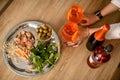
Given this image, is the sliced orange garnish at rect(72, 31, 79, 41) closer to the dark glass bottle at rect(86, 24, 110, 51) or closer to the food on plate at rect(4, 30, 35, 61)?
the dark glass bottle at rect(86, 24, 110, 51)

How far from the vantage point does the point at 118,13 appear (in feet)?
3.58

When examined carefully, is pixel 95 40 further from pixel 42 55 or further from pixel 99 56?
pixel 42 55

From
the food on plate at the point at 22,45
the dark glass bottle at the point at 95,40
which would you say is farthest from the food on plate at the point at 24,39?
the dark glass bottle at the point at 95,40

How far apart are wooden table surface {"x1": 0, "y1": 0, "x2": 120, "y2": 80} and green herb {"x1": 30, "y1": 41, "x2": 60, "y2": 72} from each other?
54mm

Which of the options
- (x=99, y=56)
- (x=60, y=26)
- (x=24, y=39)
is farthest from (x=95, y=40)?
(x=24, y=39)

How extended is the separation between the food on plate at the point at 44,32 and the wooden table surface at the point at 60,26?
64mm

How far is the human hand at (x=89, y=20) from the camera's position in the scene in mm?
1049

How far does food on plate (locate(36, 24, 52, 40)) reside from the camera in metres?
0.98

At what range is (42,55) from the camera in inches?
36.4

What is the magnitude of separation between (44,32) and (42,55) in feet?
0.37

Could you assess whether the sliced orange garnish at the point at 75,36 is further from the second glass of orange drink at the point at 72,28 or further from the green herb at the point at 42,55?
the green herb at the point at 42,55

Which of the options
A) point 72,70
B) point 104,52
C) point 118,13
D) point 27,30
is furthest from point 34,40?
point 118,13

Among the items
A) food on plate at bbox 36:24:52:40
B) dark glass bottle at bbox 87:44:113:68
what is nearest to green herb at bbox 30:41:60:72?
food on plate at bbox 36:24:52:40

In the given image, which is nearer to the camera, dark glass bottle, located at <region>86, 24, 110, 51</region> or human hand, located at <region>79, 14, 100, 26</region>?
dark glass bottle, located at <region>86, 24, 110, 51</region>
